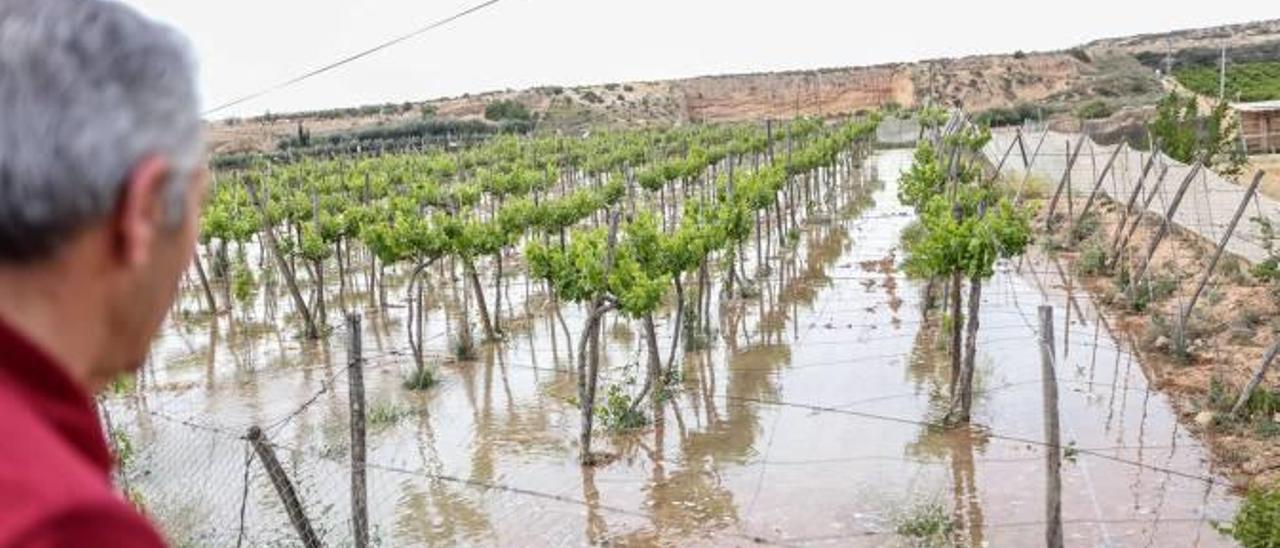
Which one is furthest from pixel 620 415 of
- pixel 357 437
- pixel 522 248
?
pixel 522 248

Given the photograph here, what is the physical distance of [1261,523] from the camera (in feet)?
21.5

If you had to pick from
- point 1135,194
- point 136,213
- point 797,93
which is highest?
point 797,93

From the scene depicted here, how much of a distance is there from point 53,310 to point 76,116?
155 millimetres

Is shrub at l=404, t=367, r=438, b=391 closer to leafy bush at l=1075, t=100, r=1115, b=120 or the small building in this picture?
the small building

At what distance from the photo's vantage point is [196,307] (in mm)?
22469

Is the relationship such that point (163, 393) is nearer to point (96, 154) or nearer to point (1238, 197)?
point (96, 154)

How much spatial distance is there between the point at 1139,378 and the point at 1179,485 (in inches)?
147

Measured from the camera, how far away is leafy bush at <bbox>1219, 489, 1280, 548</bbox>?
6449mm

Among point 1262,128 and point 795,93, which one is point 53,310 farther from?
point 795,93

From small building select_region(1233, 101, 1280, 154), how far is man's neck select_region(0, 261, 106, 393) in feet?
124

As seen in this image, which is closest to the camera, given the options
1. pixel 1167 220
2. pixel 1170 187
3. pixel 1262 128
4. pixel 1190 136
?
pixel 1167 220

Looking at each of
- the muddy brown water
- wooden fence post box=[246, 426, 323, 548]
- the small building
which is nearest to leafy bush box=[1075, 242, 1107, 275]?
the muddy brown water

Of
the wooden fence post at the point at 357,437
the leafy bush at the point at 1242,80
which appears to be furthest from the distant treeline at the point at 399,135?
the wooden fence post at the point at 357,437

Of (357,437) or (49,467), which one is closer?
(49,467)
